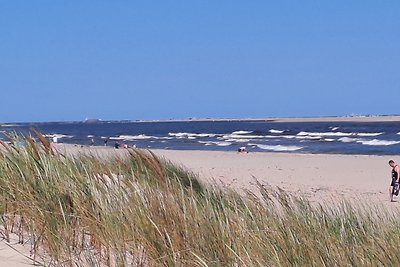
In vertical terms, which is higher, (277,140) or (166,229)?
(166,229)

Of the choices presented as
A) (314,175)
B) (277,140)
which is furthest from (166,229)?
(277,140)

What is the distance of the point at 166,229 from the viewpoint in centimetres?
338

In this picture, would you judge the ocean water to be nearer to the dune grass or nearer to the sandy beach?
the dune grass

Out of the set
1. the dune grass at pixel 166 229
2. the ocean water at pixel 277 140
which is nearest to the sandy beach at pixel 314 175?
the ocean water at pixel 277 140

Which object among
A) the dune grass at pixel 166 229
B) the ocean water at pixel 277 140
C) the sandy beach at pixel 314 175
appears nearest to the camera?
the dune grass at pixel 166 229

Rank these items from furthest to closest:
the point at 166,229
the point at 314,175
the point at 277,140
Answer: the point at 277,140, the point at 314,175, the point at 166,229

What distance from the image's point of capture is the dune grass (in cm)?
308

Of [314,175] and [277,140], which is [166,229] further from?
[277,140]

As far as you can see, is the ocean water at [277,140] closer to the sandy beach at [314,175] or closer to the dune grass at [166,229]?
the dune grass at [166,229]

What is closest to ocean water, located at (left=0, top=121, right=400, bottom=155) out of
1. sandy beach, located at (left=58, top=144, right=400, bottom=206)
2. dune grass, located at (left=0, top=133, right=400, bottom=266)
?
dune grass, located at (left=0, top=133, right=400, bottom=266)

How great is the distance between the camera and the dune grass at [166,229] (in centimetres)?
308

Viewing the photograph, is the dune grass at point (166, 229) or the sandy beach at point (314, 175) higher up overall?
the dune grass at point (166, 229)

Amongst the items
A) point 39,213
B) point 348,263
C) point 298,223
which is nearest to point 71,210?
point 39,213

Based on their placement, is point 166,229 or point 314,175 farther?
point 314,175
